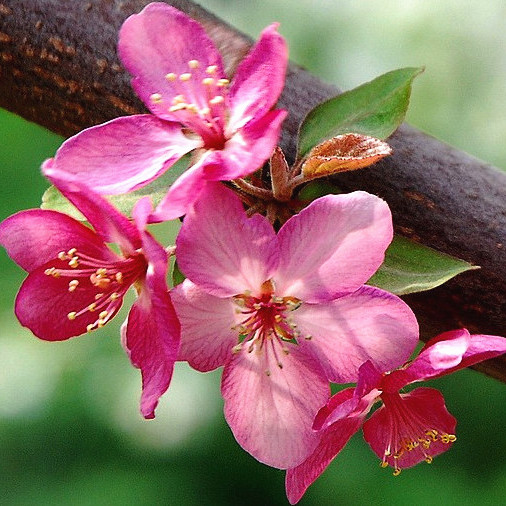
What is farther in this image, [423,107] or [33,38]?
[423,107]

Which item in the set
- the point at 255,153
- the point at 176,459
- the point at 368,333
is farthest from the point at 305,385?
the point at 176,459

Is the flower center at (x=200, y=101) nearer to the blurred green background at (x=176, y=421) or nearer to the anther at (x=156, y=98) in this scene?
the anther at (x=156, y=98)

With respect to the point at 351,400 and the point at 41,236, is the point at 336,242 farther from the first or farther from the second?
the point at 41,236

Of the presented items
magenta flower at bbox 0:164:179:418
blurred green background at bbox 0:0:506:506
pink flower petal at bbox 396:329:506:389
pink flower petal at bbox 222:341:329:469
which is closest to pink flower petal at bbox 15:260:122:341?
magenta flower at bbox 0:164:179:418

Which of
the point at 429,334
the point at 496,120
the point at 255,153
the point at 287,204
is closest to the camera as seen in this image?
the point at 255,153

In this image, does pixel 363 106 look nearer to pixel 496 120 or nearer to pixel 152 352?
pixel 152 352

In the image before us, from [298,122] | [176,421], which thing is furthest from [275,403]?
[176,421]
